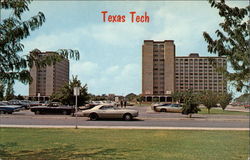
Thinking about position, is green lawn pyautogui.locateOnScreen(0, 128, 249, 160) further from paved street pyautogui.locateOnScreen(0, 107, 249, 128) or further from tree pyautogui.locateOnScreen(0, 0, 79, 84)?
paved street pyautogui.locateOnScreen(0, 107, 249, 128)

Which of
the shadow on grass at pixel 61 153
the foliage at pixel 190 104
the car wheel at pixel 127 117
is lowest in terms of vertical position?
the shadow on grass at pixel 61 153

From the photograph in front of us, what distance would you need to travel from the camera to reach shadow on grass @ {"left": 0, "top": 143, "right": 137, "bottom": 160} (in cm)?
730

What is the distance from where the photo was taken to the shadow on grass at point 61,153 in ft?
24.0

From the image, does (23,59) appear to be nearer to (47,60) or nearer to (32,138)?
(47,60)

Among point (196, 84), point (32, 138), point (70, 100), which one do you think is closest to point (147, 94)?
point (196, 84)

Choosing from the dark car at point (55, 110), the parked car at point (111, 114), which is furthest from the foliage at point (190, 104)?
the dark car at point (55, 110)

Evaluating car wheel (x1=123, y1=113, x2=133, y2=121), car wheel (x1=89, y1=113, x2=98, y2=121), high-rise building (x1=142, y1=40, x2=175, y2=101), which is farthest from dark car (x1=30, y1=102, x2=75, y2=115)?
high-rise building (x1=142, y1=40, x2=175, y2=101)

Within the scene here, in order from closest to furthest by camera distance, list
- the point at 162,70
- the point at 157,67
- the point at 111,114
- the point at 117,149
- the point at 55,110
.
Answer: the point at 117,149 → the point at 111,114 → the point at 55,110 → the point at 162,70 → the point at 157,67

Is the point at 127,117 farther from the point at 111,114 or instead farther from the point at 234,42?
the point at 234,42

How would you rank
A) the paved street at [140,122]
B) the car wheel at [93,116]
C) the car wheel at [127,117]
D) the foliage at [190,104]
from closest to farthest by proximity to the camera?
the paved street at [140,122] → the car wheel at [127,117] → the car wheel at [93,116] → the foliage at [190,104]

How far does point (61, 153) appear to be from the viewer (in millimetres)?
7828

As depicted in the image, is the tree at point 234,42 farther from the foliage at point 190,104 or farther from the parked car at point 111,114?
the foliage at point 190,104

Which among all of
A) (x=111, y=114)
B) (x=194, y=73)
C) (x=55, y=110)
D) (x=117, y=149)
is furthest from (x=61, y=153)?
(x=194, y=73)

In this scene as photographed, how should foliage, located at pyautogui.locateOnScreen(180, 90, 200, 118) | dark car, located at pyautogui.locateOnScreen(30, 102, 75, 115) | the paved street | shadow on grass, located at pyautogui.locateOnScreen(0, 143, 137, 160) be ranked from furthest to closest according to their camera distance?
1. dark car, located at pyautogui.locateOnScreen(30, 102, 75, 115)
2. foliage, located at pyautogui.locateOnScreen(180, 90, 200, 118)
3. the paved street
4. shadow on grass, located at pyautogui.locateOnScreen(0, 143, 137, 160)
